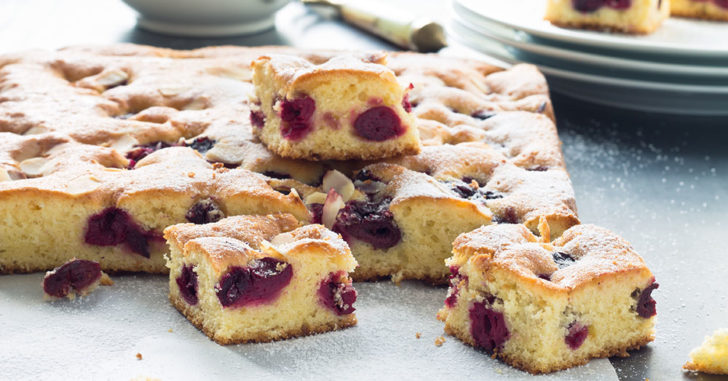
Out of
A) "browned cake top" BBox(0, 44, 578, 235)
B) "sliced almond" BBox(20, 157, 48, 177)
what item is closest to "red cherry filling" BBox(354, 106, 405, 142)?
"browned cake top" BBox(0, 44, 578, 235)

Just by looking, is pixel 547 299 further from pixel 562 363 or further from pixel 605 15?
pixel 605 15

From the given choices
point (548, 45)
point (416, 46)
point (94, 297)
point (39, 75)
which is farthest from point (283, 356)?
point (416, 46)

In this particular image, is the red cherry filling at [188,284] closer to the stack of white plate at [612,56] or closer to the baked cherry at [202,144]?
the baked cherry at [202,144]

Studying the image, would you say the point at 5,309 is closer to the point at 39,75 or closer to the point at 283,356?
the point at 283,356

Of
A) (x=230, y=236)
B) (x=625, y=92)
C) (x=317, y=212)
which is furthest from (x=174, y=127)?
(x=625, y=92)

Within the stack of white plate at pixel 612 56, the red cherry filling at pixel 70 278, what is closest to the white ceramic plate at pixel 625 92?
the stack of white plate at pixel 612 56

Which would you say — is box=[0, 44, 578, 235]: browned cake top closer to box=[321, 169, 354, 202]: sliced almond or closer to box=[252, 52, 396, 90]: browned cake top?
box=[321, 169, 354, 202]: sliced almond

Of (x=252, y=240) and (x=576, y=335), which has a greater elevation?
(x=252, y=240)
